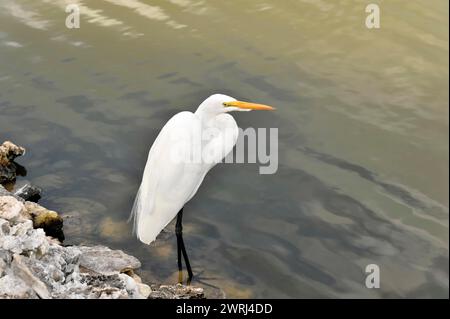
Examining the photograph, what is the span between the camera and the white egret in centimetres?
641

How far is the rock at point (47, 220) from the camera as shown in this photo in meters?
6.87

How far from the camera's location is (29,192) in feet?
25.0

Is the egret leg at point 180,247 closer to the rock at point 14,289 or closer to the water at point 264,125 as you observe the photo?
the water at point 264,125

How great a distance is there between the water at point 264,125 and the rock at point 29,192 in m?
0.15

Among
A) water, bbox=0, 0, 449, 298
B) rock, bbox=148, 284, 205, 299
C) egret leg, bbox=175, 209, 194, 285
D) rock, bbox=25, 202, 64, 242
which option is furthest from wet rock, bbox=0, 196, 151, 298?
water, bbox=0, 0, 449, 298

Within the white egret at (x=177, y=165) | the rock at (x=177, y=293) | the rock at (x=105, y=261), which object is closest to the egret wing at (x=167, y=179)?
the white egret at (x=177, y=165)

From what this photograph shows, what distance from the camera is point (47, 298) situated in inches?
181

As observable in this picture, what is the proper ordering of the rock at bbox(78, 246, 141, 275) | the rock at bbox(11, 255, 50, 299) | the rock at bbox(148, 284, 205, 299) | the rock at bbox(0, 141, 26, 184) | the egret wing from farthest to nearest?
the rock at bbox(0, 141, 26, 184) → the egret wing → the rock at bbox(78, 246, 141, 275) → the rock at bbox(148, 284, 205, 299) → the rock at bbox(11, 255, 50, 299)

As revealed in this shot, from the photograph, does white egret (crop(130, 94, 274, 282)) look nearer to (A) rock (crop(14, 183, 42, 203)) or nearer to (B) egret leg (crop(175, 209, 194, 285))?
(B) egret leg (crop(175, 209, 194, 285))

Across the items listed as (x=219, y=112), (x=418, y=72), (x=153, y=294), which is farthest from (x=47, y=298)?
(x=418, y=72)

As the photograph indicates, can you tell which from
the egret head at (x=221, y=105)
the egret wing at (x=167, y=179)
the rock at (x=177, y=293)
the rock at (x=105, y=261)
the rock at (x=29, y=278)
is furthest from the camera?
the egret head at (x=221, y=105)

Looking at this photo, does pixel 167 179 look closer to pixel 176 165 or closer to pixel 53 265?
pixel 176 165

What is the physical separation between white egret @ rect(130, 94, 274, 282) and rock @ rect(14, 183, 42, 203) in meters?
1.60
